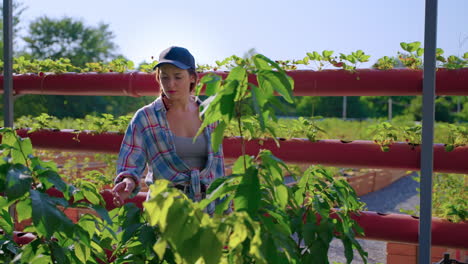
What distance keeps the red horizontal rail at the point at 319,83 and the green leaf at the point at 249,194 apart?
1453 millimetres

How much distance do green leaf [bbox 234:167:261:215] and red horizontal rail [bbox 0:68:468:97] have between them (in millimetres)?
1453

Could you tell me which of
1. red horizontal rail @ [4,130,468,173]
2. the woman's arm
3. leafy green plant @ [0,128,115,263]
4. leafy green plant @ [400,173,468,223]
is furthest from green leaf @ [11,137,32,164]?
→ leafy green plant @ [400,173,468,223]

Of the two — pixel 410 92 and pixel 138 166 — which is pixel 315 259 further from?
pixel 410 92

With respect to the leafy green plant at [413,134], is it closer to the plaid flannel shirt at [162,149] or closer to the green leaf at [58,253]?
the plaid flannel shirt at [162,149]

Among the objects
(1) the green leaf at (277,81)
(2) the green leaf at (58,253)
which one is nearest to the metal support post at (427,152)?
(1) the green leaf at (277,81)

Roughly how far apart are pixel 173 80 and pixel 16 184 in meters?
0.95

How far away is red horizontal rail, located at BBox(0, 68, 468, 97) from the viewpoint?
2104 mm

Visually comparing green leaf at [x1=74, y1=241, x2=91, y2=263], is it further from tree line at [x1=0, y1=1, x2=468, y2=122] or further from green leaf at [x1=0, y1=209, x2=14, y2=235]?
tree line at [x1=0, y1=1, x2=468, y2=122]

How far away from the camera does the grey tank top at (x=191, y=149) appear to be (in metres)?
1.82

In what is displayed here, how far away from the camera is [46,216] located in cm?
86

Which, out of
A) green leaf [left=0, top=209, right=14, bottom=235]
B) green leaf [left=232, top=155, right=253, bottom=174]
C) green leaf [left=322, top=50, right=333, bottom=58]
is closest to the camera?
green leaf [left=232, top=155, right=253, bottom=174]

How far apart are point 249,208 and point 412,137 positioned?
1534 mm

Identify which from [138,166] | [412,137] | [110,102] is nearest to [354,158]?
[412,137]

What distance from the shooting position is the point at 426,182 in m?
1.93
